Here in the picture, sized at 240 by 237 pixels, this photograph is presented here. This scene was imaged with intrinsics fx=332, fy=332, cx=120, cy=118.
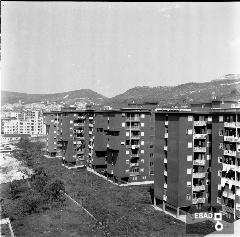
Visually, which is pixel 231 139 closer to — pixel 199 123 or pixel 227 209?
pixel 199 123

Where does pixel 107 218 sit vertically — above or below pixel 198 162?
below

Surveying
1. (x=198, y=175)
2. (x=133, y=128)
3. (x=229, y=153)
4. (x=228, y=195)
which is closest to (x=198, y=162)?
(x=198, y=175)

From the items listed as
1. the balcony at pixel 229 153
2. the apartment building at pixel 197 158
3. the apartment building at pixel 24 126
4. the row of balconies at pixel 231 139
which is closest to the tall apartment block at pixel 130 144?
the apartment building at pixel 197 158

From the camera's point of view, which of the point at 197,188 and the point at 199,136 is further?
the point at 199,136

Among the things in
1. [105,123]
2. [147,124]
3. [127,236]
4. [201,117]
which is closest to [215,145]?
[201,117]

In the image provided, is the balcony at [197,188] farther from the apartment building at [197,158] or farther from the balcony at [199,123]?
the balcony at [199,123]

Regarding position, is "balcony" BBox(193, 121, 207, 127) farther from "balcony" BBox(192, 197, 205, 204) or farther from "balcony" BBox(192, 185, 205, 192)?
"balcony" BBox(192, 197, 205, 204)
